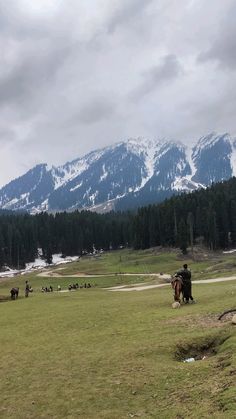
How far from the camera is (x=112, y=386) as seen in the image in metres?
16.5

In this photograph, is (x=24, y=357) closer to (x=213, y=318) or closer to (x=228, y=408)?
(x=213, y=318)

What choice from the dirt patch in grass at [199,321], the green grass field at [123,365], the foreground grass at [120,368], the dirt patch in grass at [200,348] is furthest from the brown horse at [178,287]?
the dirt patch in grass at [200,348]

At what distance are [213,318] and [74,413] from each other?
1193cm

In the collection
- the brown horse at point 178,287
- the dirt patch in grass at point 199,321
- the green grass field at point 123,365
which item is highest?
the brown horse at point 178,287

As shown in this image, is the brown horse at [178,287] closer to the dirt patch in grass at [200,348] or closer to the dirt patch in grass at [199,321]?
the dirt patch in grass at [199,321]

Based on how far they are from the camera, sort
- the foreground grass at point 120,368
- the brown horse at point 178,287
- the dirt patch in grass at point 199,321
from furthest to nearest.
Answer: the brown horse at point 178,287
the dirt patch in grass at point 199,321
the foreground grass at point 120,368

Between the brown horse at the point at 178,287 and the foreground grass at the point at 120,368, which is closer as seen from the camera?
the foreground grass at the point at 120,368

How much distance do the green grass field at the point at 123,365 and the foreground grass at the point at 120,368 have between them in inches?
1.3

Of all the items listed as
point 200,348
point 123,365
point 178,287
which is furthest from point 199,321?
point 178,287

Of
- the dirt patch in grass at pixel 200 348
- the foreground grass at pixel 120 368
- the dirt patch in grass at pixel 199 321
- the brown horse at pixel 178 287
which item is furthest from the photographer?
the brown horse at pixel 178 287

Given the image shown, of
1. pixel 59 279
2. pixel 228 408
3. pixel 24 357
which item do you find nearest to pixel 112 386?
pixel 228 408

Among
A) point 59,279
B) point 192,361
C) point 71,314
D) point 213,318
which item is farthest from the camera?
point 59,279

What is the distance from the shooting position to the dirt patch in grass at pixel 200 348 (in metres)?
19.6

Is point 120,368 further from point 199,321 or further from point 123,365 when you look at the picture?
point 199,321
